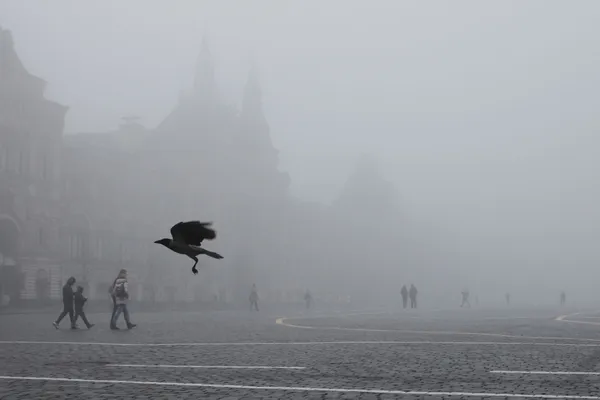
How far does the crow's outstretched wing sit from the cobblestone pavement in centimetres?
437

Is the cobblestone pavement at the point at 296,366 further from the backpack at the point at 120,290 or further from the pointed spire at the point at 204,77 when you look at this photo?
the pointed spire at the point at 204,77

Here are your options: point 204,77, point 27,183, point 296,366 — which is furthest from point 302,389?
point 204,77

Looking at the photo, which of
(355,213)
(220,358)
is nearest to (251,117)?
(355,213)

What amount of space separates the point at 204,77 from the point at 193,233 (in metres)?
106

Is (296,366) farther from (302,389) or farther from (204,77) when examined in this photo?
(204,77)

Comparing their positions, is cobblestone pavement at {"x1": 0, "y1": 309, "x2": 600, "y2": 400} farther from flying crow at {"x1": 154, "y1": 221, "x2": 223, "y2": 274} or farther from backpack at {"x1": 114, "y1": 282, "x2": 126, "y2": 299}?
flying crow at {"x1": 154, "y1": 221, "x2": 223, "y2": 274}

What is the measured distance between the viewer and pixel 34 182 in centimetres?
6103

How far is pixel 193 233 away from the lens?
6043 mm

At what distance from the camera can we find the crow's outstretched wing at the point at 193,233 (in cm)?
595

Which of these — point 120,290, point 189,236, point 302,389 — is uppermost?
point 189,236

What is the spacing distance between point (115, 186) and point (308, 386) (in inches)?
2591

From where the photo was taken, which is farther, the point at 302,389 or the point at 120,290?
the point at 120,290

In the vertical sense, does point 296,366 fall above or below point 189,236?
below

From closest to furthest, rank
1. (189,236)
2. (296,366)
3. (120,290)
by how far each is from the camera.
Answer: (189,236) < (296,366) < (120,290)
